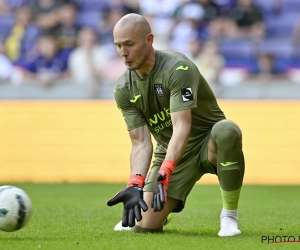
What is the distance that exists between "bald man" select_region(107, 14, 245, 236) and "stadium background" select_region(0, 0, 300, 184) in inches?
232

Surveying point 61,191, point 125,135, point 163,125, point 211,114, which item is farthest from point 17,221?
point 125,135


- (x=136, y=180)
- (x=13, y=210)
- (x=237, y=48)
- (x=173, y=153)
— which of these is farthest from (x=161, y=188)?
(x=237, y=48)

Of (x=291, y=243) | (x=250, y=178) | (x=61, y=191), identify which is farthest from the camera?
(x=250, y=178)

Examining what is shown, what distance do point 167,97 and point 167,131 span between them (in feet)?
1.49

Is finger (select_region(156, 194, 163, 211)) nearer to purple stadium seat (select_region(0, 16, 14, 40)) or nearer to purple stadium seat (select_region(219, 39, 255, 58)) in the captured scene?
purple stadium seat (select_region(219, 39, 255, 58))

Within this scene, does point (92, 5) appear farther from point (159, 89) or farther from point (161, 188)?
point (161, 188)

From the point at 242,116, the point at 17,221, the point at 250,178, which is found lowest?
the point at 250,178

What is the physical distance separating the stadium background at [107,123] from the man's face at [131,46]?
6493 mm

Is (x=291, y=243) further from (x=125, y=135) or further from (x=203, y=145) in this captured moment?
(x=125, y=135)

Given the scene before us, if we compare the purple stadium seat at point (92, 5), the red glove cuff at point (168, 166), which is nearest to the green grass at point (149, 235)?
the red glove cuff at point (168, 166)

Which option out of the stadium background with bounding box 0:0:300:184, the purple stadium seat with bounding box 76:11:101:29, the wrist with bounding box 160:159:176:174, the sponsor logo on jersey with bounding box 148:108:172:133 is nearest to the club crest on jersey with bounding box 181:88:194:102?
the sponsor logo on jersey with bounding box 148:108:172:133

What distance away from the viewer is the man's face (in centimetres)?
562

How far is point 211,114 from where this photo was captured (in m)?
6.26

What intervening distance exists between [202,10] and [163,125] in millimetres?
8115
